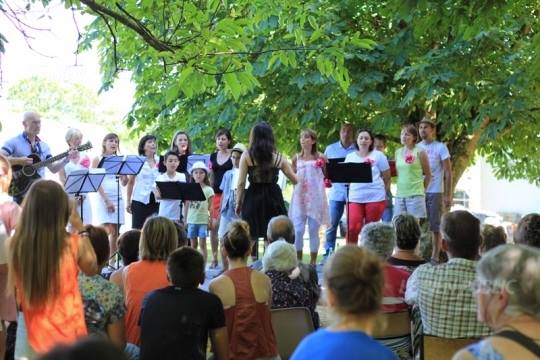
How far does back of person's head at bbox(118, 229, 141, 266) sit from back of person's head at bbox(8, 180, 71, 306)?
5.74ft

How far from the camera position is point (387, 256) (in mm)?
5379

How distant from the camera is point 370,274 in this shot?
279cm

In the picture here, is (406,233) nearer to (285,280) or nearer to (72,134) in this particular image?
(285,280)

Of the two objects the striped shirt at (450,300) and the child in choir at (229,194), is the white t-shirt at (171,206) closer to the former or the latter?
the child in choir at (229,194)

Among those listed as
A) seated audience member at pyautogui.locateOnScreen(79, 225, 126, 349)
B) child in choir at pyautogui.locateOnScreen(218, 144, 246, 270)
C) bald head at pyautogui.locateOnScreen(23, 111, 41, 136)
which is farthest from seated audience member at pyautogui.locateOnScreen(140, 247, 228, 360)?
bald head at pyautogui.locateOnScreen(23, 111, 41, 136)

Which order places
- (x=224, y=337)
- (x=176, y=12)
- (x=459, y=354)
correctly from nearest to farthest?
(x=459, y=354) < (x=224, y=337) < (x=176, y=12)

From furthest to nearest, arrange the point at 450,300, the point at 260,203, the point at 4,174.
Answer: the point at 260,203 → the point at 4,174 → the point at 450,300

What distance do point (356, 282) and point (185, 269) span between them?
185cm

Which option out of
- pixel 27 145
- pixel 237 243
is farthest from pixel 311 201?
pixel 237 243

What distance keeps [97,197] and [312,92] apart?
3799mm

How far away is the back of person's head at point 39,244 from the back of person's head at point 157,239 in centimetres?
126

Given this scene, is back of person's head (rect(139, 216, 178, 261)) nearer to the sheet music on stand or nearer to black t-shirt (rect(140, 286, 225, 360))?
black t-shirt (rect(140, 286, 225, 360))

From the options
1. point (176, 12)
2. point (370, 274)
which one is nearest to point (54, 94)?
point (176, 12)

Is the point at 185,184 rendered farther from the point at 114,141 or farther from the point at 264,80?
the point at 264,80
